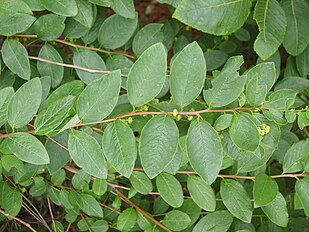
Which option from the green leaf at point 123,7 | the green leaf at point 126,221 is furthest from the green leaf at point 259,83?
the green leaf at point 126,221

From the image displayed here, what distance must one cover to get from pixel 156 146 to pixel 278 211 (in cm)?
49

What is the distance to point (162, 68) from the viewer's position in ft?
3.23

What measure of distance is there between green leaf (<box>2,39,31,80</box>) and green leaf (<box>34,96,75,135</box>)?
32 cm

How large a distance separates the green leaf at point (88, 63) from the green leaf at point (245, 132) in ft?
1.70

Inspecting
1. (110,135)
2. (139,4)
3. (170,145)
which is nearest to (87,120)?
(110,135)

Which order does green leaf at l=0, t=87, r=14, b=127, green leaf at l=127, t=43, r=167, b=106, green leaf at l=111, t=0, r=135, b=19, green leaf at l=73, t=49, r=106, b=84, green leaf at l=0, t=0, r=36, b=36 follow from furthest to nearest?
1. green leaf at l=73, t=49, r=106, b=84
2. green leaf at l=111, t=0, r=135, b=19
3. green leaf at l=0, t=0, r=36, b=36
4. green leaf at l=0, t=87, r=14, b=127
5. green leaf at l=127, t=43, r=167, b=106

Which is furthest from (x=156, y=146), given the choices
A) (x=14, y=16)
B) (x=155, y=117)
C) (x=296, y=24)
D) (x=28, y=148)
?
(x=296, y=24)

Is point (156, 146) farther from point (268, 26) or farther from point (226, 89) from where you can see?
point (268, 26)

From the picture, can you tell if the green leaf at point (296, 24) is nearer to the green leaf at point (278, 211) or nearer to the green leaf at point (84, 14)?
the green leaf at point (278, 211)

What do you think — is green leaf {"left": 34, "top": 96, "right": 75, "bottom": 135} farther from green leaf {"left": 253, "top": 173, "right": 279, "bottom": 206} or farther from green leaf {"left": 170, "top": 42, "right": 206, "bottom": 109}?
green leaf {"left": 253, "top": 173, "right": 279, "bottom": 206}

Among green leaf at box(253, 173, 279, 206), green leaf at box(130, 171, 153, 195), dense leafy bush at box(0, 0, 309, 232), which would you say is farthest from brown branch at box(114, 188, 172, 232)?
green leaf at box(253, 173, 279, 206)

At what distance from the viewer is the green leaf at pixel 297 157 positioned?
1282mm

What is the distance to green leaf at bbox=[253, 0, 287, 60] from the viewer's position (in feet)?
4.39

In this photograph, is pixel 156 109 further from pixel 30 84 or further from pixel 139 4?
pixel 139 4
